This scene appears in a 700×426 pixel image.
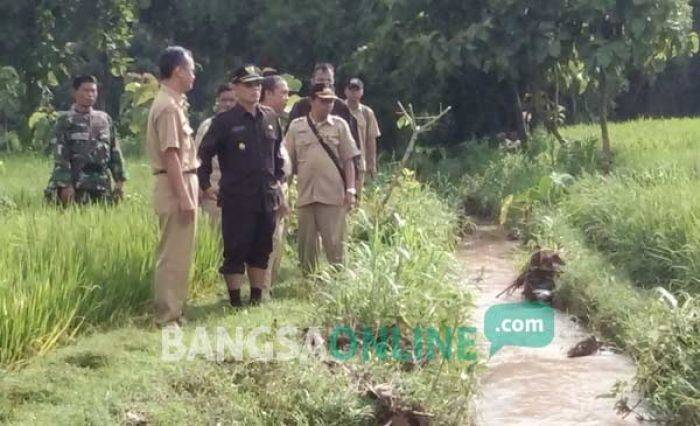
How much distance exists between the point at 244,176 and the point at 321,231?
1.13 m

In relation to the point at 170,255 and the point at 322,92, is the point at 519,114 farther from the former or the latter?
the point at 170,255

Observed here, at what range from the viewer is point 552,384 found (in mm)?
6516

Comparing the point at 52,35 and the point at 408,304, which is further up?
the point at 52,35

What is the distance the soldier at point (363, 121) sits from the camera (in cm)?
1034

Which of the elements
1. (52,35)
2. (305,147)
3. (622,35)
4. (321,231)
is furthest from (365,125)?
(52,35)

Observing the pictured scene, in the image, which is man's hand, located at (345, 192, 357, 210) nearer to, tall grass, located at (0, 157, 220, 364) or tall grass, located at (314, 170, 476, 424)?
tall grass, located at (314, 170, 476, 424)

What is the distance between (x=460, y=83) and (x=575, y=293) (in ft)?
35.3

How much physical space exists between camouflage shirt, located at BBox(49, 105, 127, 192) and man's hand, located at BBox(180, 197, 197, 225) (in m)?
2.32

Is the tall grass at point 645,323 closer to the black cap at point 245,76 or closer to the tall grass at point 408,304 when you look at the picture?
the tall grass at point 408,304

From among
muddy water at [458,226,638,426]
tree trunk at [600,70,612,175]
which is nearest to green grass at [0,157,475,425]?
muddy water at [458,226,638,426]

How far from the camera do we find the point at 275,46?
22.1 m

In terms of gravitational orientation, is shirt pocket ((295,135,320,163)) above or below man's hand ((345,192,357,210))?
above

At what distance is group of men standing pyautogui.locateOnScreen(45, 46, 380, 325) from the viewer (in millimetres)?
6449

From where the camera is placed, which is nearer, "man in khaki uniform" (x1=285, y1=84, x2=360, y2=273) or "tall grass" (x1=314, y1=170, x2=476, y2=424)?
"tall grass" (x1=314, y1=170, x2=476, y2=424)
